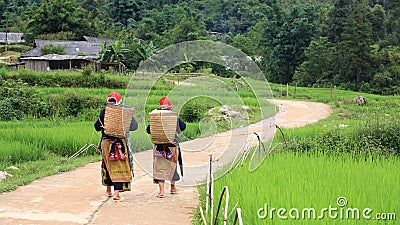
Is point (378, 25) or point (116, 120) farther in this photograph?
point (378, 25)

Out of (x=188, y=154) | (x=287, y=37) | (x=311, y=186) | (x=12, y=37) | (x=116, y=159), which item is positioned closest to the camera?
(x=311, y=186)

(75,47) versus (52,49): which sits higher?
(75,47)

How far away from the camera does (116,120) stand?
20.3 feet

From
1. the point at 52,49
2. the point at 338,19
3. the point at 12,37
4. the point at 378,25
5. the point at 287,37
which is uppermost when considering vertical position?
the point at 338,19

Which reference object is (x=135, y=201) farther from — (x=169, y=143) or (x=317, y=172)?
(x=317, y=172)

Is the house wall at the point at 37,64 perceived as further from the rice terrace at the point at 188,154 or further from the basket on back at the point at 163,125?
the basket on back at the point at 163,125

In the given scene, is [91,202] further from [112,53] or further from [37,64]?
[37,64]

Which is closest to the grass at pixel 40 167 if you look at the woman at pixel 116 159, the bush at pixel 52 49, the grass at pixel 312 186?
the woman at pixel 116 159

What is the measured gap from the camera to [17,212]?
555 centimetres

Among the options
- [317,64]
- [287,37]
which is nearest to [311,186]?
[317,64]

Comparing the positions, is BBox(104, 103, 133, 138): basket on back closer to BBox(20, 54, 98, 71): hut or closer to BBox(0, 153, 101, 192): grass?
BBox(0, 153, 101, 192): grass

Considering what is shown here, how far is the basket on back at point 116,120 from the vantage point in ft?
20.3

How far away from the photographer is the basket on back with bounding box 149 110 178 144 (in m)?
6.32

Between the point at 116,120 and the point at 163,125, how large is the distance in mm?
546
